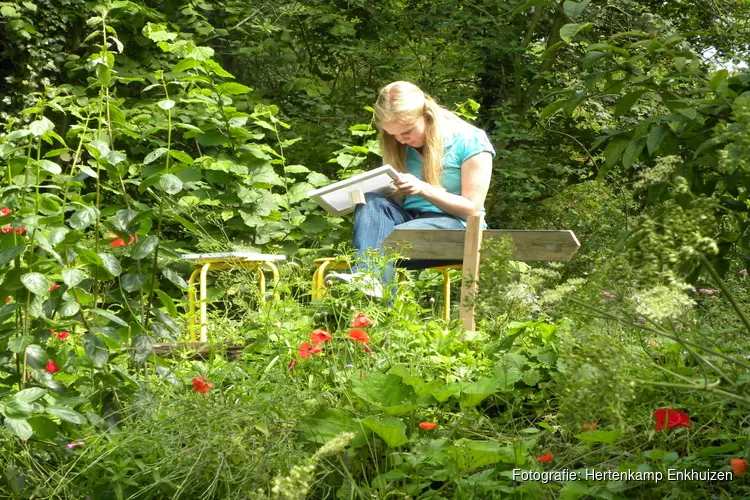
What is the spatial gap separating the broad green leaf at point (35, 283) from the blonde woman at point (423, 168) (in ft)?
5.81

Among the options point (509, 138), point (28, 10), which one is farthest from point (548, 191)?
point (28, 10)

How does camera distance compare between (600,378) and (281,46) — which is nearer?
(600,378)

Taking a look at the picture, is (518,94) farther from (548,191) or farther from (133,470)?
(133,470)

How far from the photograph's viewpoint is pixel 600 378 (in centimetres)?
106

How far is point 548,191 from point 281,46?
266 centimetres

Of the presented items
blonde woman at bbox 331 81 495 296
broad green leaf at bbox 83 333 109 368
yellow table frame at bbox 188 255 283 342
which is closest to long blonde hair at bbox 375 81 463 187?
blonde woman at bbox 331 81 495 296

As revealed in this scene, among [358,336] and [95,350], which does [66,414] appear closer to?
[95,350]

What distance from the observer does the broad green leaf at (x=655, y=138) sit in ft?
5.04

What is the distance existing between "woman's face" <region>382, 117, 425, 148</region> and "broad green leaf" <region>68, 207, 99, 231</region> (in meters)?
1.93

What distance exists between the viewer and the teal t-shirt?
11.9 ft

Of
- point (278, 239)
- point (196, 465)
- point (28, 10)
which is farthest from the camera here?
point (28, 10)

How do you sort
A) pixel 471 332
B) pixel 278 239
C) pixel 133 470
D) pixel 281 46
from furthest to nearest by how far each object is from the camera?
1. pixel 281 46
2. pixel 278 239
3. pixel 471 332
4. pixel 133 470

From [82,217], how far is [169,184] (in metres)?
0.22

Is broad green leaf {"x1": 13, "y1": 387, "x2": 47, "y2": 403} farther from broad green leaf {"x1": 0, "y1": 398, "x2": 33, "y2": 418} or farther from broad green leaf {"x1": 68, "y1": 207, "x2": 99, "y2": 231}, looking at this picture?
broad green leaf {"x1": 68, "y1": 207, "x2": 99, "y2": 231}
